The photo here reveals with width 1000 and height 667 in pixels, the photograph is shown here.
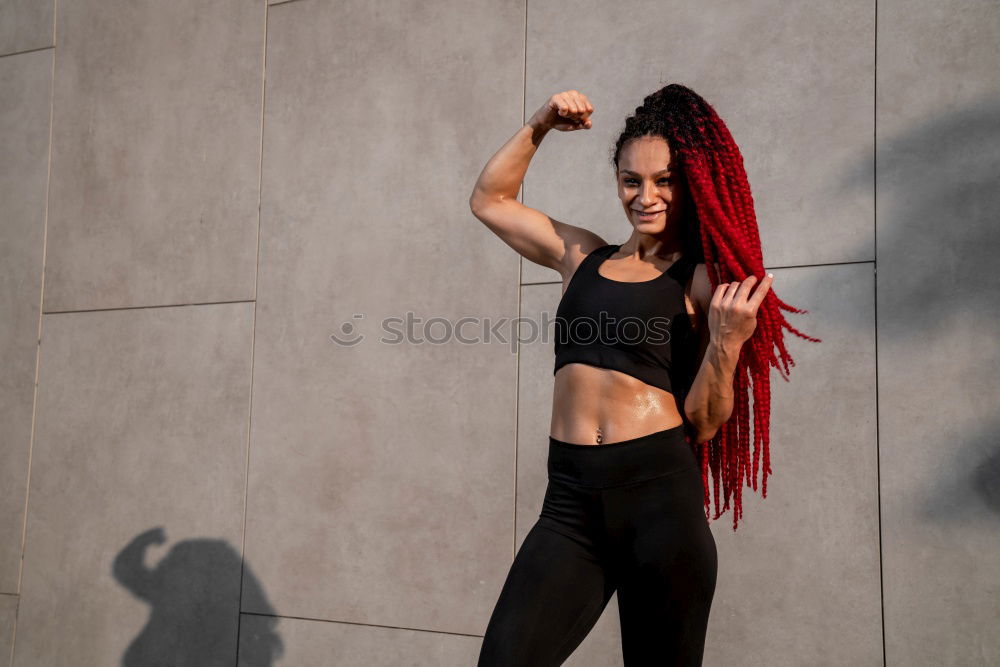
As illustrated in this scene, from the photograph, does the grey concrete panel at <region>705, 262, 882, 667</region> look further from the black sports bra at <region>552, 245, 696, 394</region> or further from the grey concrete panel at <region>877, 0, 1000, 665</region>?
the black sports bra at <region>552, 245, 696, 394</region>

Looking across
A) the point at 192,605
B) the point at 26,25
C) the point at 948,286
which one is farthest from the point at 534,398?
the point at 26,25

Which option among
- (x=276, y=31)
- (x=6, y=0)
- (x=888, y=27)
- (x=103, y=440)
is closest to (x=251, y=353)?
(x=103, y=440)

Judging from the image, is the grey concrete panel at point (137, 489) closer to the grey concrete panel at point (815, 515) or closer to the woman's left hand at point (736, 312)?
the grey concrete panel at point (815, 515)

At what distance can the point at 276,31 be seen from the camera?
4051 mm

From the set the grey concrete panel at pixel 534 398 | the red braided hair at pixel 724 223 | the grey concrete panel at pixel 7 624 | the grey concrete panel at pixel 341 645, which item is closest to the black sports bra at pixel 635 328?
the red braided hair at pixel 724 223

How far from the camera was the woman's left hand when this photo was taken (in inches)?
75.6

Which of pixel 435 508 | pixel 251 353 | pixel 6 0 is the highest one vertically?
pixel 6 0

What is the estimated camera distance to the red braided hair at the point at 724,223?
6.80 ft

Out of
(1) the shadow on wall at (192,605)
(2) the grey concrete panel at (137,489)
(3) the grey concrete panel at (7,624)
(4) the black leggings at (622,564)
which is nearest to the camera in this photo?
(4) the black leggings at (622,564)

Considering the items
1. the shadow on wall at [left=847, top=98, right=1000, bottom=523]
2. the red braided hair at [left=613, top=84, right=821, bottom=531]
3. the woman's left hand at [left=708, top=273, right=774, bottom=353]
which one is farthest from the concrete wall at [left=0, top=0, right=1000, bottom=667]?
the woman's left hand at [left=708, top=273, right=774, bottom=353]

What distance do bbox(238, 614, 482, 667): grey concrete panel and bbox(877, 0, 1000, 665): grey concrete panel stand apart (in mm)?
1538

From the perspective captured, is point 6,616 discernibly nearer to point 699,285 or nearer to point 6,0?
point 6,0

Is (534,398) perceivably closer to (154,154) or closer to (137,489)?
(137,489)

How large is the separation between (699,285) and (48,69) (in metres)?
3.69
